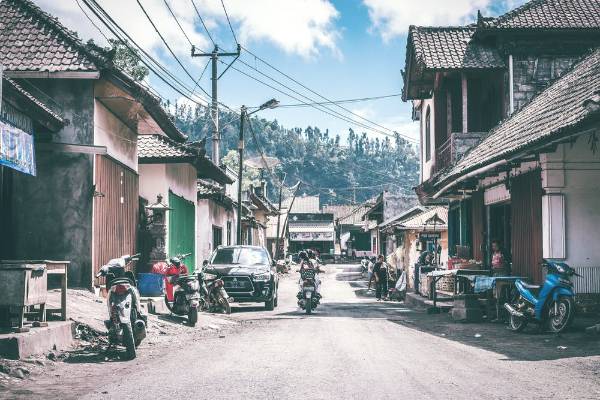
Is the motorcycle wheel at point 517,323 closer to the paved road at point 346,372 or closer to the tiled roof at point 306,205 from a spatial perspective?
the paved road at point 346,372

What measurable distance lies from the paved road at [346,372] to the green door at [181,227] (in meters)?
10.8

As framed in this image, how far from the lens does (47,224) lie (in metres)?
14.4

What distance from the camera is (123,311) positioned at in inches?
381

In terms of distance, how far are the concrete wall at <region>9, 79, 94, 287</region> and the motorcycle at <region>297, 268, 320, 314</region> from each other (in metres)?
6.28

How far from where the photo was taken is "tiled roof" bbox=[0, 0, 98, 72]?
1408 cm

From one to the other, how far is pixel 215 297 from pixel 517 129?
8451mm

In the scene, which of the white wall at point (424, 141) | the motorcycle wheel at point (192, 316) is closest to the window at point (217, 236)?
the white wall at point (424, 141)

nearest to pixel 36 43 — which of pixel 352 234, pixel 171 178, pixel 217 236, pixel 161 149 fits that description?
pixel 161 149

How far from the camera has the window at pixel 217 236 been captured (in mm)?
34394

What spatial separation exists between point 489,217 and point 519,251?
10.1ft

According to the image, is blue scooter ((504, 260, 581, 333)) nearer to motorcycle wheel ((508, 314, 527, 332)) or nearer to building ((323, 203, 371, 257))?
motorcycle wheel ((508, 314, 527, 332))

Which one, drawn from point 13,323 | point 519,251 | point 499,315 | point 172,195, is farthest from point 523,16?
point 13,323

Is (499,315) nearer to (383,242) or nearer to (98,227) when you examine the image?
(98,227)

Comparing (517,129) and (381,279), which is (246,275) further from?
(381,279)
